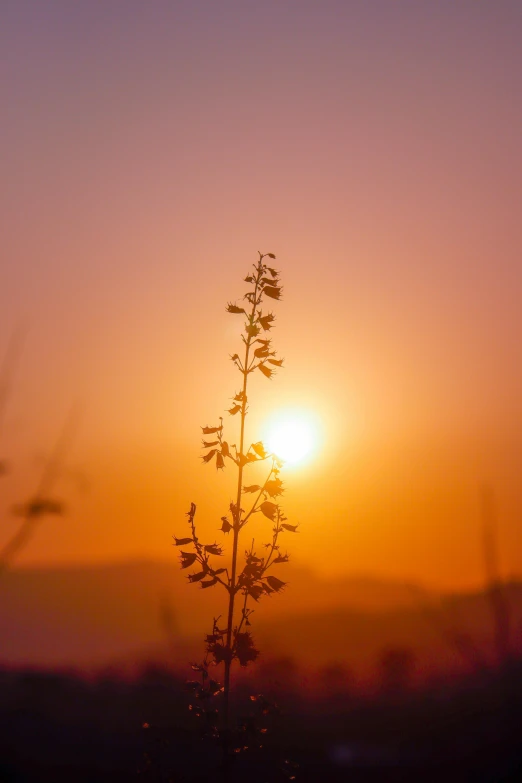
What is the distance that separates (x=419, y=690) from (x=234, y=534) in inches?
244

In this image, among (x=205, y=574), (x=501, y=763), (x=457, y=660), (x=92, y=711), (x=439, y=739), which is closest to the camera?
(x=205, y=574)

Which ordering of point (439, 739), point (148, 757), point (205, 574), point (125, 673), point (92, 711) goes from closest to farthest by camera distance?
1. point (148, 757)
2. point (205, 574)
3. point (439, 739)
4. point (125, 673)
5. point (92, 711)

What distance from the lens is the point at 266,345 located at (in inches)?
474

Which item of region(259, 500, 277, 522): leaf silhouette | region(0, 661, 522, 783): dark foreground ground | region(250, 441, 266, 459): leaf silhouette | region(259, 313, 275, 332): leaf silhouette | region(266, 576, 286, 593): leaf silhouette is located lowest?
region(0, 661, 522, 783): dark foreground ground

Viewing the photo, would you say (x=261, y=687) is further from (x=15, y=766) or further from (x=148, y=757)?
(x=15, y=766)

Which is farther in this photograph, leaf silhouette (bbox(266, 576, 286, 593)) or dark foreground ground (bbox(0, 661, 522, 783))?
dark foreground ground (bbox(0, 661, 522, 783))

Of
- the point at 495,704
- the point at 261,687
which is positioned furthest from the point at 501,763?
the point at 261,687

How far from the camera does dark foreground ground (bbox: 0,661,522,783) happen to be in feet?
41.6

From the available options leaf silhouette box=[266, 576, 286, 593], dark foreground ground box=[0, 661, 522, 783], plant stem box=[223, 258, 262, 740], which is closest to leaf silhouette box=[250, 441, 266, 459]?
plant stem box=[223, 258, 262, 740]

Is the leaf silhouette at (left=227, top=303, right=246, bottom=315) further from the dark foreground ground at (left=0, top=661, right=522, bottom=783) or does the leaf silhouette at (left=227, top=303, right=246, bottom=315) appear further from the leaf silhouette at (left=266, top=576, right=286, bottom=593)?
the dark foreground ground at (left=0, top=661, right=522, bottom=783)

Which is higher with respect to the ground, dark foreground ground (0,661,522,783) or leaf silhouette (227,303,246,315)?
leaf silhouette (227,303,246,315)

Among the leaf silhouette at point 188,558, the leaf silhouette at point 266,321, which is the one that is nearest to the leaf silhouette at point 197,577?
the leaf silhouette at point 188,558

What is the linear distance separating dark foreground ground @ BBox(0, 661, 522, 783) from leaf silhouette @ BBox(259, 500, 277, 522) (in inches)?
104

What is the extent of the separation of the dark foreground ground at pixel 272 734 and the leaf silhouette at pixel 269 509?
2.64 metres
